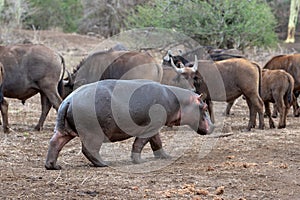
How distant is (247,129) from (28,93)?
4.40 metres

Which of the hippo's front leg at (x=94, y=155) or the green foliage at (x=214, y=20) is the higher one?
the hippo's front leg at (x=94, y=155)

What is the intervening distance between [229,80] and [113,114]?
5.28 meters

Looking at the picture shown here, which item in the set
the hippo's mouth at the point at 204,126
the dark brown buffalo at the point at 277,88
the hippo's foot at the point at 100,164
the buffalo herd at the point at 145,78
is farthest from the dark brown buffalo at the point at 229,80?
the hippo's foot at the point at 100,164

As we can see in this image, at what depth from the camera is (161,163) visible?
9.10 m

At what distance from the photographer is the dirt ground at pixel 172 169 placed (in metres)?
7.14

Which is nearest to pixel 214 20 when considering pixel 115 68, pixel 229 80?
pixel 229 80

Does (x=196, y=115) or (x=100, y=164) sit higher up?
(x=196, y=115)

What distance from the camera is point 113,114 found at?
8.61 m

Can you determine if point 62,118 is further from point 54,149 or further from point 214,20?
point 214,20

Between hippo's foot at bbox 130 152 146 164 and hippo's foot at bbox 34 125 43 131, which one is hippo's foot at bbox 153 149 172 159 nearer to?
hippo's foot at bbox 130 152 146 164

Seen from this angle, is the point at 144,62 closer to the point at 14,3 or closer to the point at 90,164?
the point at 90,164

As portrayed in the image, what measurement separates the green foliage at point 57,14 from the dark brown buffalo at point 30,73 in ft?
96.2

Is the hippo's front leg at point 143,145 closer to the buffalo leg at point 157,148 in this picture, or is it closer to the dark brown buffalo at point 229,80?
the buffalo leg at point 157,148


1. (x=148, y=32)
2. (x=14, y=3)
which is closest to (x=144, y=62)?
(x=148, y=32)
